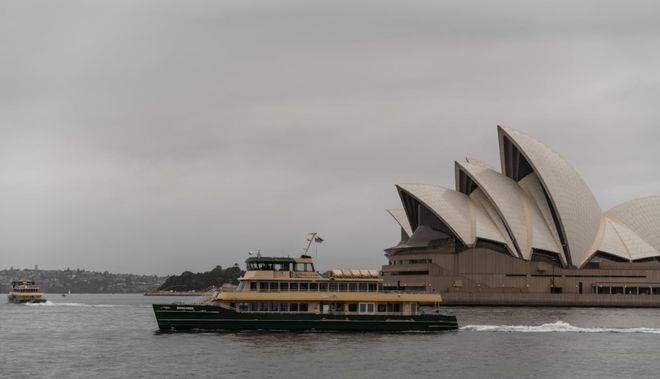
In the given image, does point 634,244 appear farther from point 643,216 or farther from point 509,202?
point 509,202

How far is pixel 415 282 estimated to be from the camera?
4975 inches

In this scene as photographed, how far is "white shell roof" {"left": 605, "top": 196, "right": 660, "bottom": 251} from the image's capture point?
126 meters

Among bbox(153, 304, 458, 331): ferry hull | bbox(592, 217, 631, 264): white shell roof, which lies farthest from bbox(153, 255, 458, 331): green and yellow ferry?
bbox(592, 217, 631, 264): white shell roof

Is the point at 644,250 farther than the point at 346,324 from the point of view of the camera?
Yes

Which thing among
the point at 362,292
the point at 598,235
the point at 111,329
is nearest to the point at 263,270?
the point at 362,292

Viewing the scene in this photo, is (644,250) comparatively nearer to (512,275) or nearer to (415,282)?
(512,275)

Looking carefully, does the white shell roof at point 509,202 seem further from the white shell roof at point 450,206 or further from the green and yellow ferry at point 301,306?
the green and yellow ferry at point 301,306

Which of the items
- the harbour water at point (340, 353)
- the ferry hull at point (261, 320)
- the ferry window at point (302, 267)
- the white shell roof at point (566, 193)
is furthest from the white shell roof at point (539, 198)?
the ferry window at point (302, 267)

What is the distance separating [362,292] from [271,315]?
6.93m

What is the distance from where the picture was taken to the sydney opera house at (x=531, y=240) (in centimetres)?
11769

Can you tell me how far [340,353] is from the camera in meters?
52.1

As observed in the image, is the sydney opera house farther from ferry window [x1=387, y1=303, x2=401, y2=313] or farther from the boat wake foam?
ferry window [x1=387, y1=303, x2=401, y2=313]

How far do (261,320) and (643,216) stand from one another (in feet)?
270

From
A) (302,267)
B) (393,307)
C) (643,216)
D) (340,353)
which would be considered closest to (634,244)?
(643,216)
